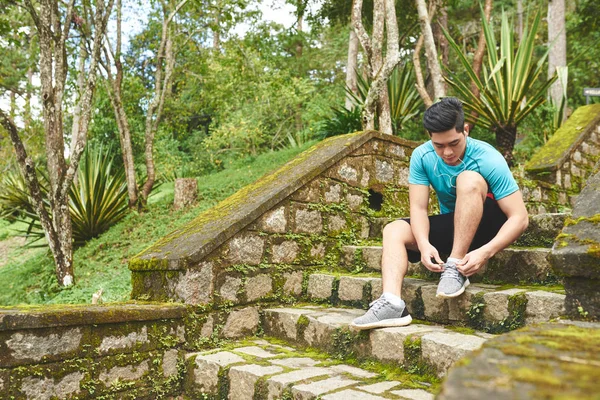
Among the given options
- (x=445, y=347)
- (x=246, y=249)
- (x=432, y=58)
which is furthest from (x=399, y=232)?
(x=432, y=58)

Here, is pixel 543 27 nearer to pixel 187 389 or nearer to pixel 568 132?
pixel 568 132

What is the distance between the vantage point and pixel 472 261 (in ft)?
7.48

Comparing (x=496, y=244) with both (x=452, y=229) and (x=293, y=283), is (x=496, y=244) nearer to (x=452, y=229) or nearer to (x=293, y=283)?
(x=452, y=229)

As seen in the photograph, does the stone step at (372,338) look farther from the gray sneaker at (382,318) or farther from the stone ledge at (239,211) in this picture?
the stone ledge at (239,211)

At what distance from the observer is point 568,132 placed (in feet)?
17.5

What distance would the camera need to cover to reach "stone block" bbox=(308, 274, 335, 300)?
10.2ft

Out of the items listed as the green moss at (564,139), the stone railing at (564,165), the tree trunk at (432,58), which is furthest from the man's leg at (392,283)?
the tree trunk at (432,58)

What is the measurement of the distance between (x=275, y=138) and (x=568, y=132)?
981cm

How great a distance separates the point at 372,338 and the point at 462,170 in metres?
0.93

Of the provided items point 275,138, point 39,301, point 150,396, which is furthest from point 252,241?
point 275,138

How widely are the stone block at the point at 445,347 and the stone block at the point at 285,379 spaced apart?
445 mm

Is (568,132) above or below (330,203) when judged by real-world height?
above

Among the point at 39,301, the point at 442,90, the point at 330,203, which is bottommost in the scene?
the point at 39,301

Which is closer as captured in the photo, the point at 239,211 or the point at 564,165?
the point at 239,211
